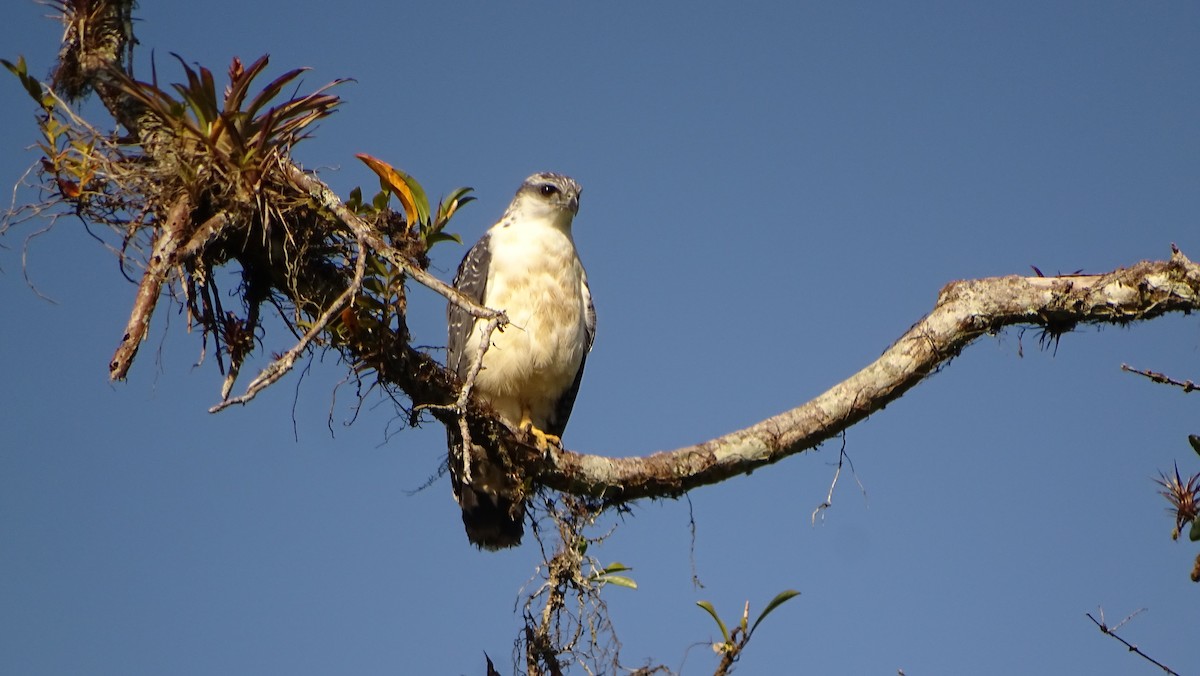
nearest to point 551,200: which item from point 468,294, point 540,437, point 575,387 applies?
point 468,294

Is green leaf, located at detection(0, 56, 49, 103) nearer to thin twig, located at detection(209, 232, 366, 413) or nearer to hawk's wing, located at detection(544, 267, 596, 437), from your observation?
thin twig, located at detection(209, 232, 366, 413)

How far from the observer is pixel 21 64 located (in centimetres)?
383

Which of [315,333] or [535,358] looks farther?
[535,358]

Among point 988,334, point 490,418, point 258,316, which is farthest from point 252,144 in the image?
point 988,334

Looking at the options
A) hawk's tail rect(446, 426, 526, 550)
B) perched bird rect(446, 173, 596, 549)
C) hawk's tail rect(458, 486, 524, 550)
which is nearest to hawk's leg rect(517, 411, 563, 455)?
perched bird rect(446, 173, 596, 549)

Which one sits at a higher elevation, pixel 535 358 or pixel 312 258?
pixel 535 358

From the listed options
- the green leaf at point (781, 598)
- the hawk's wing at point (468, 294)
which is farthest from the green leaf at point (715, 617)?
the hawk's wing at point (468, 294)

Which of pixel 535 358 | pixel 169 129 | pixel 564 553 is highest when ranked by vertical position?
pixel 535 358

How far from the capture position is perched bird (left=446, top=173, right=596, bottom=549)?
562cm

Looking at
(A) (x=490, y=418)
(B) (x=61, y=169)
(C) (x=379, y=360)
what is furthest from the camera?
(A) (x=490, y=418)

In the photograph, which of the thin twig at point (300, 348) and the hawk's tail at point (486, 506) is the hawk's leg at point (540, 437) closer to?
the hawk's tail at point (486, 506)

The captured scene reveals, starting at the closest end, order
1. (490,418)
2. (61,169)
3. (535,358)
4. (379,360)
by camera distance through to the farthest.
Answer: (61,169), (379,360), (490,418), (535,358)

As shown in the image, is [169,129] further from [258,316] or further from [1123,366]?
[1123,366]

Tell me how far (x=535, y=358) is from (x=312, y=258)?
5.90 feet
